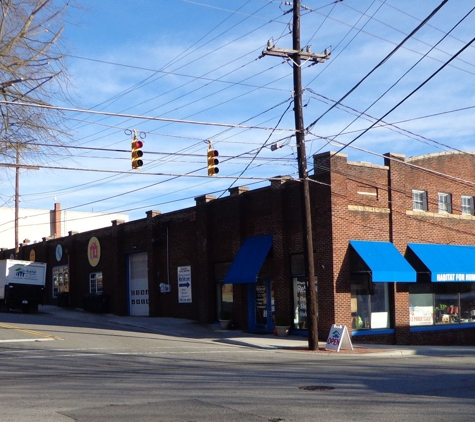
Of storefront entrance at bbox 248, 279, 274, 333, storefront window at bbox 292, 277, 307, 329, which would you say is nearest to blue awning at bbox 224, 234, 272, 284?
storefront entrance at bbox 248, 279, 274, 333

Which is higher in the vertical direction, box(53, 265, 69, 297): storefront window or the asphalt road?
box(53, 265, 69, 297): storefront window

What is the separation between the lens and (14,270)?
39250mm

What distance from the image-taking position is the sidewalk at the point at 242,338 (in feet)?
76.3

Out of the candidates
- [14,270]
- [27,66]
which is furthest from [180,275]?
[27,66]

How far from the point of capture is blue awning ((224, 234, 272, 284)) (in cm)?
2798

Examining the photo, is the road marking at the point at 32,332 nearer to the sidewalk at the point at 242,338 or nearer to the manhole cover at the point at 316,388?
the sidewalk at the point at 242,338

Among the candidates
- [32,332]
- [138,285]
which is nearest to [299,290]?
[32,332]

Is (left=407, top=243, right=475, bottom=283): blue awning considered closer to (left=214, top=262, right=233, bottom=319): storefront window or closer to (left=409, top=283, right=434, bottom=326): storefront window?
(left=409, top=283, right=434, bottom=326): storefront window

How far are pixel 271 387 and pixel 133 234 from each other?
2592cm

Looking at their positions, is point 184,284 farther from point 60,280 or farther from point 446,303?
point 60,280

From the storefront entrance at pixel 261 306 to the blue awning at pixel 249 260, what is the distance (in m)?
1.29

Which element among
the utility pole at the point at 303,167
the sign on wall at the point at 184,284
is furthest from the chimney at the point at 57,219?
the utility pole at the point at 303,167

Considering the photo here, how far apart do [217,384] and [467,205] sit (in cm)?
2166

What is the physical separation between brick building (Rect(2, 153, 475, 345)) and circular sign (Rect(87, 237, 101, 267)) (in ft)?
23.6
